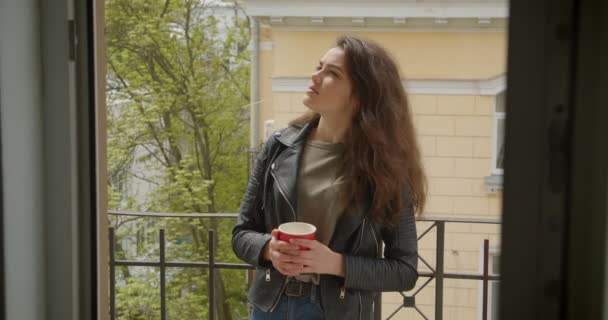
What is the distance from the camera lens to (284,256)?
4.09ft

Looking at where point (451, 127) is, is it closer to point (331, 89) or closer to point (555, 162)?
point (331, 89)

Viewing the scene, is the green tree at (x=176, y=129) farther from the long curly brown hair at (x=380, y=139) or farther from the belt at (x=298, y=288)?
the belt at (x=298, y=288)

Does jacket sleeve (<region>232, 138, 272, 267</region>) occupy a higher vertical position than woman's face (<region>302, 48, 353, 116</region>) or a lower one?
lower

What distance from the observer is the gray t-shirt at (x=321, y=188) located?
1337 mm

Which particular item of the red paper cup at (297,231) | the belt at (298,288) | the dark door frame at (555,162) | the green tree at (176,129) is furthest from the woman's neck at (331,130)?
the green tree at (176,129)

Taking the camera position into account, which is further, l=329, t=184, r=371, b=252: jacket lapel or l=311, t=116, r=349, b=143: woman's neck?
l=311, t=116, r=349, b=143: woman's neck

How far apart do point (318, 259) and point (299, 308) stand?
0.48 feet

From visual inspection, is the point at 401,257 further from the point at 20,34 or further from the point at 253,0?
the point at 253,0

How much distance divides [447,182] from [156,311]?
3.13m

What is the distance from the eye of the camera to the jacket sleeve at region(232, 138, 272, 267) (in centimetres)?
136

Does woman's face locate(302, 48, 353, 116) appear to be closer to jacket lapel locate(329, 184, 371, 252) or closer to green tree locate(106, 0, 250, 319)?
jacket lapel locate(329, 184, 371, 252)

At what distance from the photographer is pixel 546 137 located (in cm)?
69

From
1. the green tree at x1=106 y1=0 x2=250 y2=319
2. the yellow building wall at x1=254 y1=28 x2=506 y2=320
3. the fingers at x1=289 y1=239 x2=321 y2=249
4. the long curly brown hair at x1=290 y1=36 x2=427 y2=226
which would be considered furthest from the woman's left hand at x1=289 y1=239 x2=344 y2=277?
the green tree at x1=106 y1=0 x2=250 y2=319

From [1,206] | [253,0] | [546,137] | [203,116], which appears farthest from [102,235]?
[203,116]
